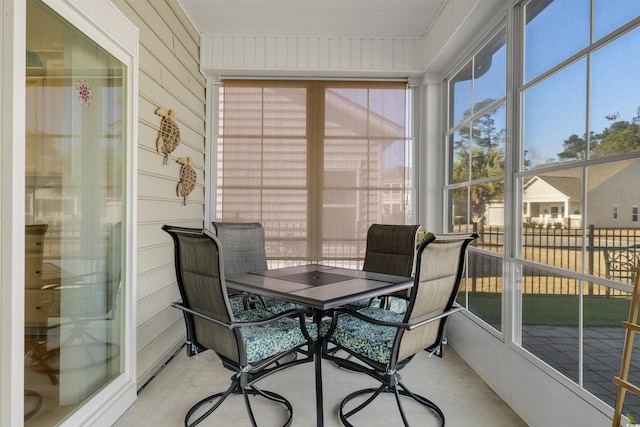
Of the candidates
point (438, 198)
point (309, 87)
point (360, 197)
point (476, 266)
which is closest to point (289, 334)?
point (476, 266)

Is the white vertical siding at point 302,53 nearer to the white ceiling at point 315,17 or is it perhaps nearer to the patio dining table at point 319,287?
the white ceiling at point 315,17

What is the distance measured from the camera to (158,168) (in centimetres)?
274

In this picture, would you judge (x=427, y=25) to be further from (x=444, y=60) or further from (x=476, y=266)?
(x=476, y=266)

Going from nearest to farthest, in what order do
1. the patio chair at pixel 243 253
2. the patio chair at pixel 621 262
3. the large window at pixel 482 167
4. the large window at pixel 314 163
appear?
the patio chair at pixel 621 262 → the large window at pixel 482 167 → the patio chair at pixel 243 253 → the large window at pixel 314 163

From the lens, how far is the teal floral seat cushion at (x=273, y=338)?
191 centimetres

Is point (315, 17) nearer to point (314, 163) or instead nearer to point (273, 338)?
point (314, 163)

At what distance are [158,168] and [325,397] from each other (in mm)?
2052

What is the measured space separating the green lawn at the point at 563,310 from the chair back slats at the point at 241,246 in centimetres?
189

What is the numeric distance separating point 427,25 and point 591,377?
3.13m

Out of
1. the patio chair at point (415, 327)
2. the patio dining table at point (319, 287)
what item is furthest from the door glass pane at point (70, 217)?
the patio chair at point (415, 327)

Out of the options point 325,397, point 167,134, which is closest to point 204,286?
point 325,397

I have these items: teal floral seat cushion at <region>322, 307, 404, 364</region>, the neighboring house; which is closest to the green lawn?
the neighboring house

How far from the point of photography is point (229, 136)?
3900 millimetres

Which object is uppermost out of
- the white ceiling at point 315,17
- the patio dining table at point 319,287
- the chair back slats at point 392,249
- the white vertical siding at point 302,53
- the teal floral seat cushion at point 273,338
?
the white ceiling at point 315,17
